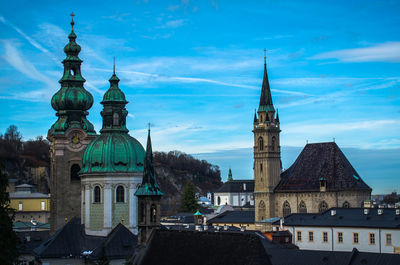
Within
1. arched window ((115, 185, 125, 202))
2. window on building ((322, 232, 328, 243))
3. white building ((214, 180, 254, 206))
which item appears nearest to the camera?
arched window ((115, 185, 125, 202))

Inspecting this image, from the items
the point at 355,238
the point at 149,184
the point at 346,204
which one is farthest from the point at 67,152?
the point at 346,204

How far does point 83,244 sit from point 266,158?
140 feet

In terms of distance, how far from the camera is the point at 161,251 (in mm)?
45594

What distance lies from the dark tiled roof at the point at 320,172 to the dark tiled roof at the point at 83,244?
39.2m

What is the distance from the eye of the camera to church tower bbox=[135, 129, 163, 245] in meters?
49.3

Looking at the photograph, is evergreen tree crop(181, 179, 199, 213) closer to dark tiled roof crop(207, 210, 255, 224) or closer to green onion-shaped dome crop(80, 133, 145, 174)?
dark tiled roof crop(207, 210, 255, 224)

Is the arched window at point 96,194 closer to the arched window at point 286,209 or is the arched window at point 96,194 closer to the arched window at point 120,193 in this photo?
the arched window at point 120,193

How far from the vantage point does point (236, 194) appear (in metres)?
188

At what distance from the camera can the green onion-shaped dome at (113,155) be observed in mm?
68375

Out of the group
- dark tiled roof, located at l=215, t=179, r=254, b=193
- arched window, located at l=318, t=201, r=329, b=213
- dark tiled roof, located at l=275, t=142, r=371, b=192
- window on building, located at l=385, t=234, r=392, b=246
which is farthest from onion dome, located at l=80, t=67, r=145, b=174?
dark tiled roof, located at l=215, t=179, r=254, b=193

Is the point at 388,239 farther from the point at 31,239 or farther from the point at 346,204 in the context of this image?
the point at 31,239

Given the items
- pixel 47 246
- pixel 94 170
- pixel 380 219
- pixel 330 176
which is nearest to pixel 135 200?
pixel 94 170

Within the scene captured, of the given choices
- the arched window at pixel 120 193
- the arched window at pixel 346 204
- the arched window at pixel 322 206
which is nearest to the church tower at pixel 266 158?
the arched window at pixel 322 206

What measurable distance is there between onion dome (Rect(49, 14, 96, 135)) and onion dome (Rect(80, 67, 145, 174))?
754 cm
